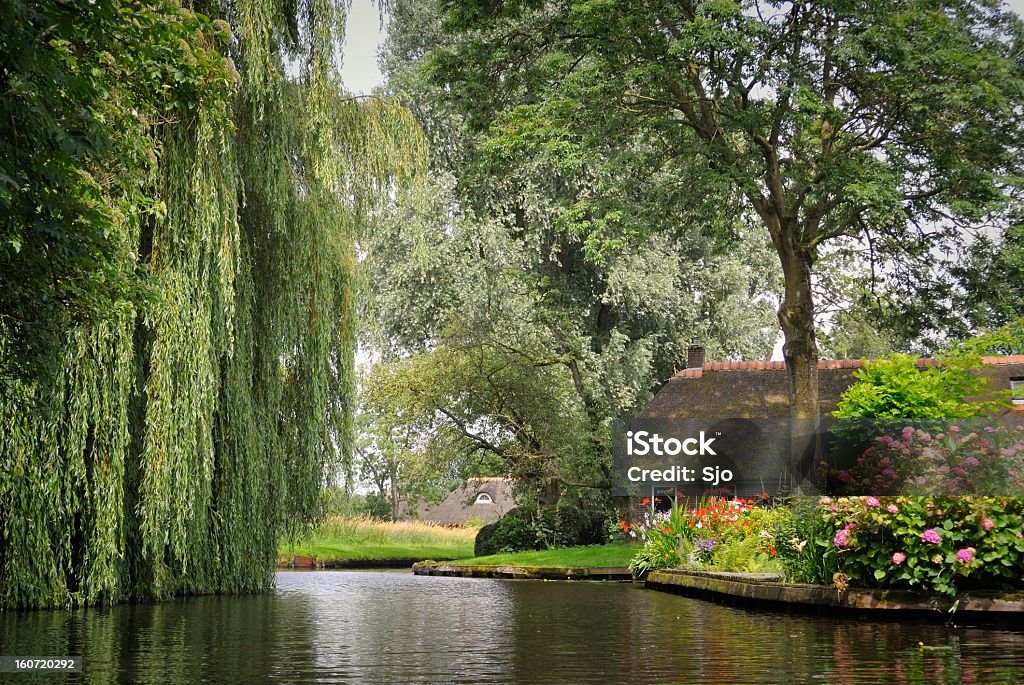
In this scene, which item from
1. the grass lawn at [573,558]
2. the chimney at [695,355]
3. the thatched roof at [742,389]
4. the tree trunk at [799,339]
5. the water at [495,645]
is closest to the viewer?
the water at [495,645]

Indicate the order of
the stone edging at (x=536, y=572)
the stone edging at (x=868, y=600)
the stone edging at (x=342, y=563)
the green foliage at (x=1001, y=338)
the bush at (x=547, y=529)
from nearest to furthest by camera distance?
the stone edging at (x=868, y=600)
the green foliage at (x=1001, y=338)
the stone edging at (x=536, y=572)
the bush at (x=547, y=529)
the stone edging at (x=342, y=563)

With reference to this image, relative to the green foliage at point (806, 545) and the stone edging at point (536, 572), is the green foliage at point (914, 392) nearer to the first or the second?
the green foliage at point (806, 545)

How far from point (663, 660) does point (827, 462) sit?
14.7 meters

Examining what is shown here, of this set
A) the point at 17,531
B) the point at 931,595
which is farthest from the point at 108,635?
the point at 931,595

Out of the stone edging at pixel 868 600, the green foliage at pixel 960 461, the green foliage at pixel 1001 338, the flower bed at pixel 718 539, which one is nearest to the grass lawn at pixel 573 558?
the flower bed at pixel 718 539

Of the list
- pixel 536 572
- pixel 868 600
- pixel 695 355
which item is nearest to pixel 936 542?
pixel 868 600

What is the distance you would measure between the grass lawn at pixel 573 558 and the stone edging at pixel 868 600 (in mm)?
13335

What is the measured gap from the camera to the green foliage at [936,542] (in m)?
12.7

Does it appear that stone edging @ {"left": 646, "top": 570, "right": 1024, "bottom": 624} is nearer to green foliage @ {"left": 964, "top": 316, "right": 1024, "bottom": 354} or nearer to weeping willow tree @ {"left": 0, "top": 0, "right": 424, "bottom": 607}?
green foliage @ {"left": 964, "top": 316, "right": 1024, "bottom": 354}

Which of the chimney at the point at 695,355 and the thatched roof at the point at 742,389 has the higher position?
the chimney at the point at 695,355

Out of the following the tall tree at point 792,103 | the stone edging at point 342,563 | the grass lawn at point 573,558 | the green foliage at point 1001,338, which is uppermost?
the tall tree at point 792,103

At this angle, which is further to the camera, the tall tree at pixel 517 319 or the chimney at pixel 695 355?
the chimney at pixel 695 355

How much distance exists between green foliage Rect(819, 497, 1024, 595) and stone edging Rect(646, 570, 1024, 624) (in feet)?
0.62

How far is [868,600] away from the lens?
1341 cm
